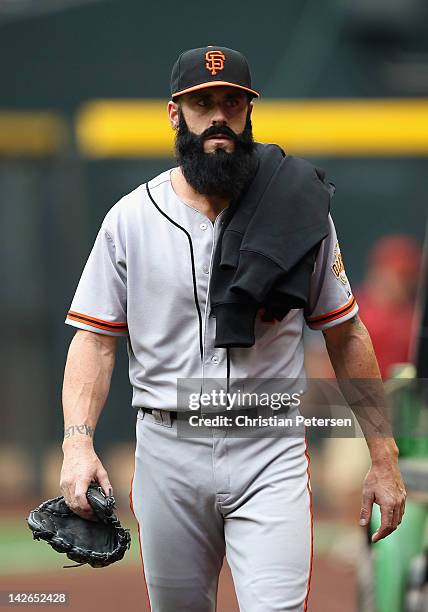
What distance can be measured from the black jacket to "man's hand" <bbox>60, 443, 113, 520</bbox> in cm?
52

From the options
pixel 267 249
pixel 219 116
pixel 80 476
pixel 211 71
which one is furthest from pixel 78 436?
pixel 211 71

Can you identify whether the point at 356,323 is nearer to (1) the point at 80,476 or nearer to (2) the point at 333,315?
(2) the point at 333,315

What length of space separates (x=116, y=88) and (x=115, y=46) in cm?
58

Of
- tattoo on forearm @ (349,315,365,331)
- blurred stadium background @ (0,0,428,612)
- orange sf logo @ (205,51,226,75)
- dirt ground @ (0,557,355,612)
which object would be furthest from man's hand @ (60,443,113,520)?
blurred stadium background @ (0,0,428,612)

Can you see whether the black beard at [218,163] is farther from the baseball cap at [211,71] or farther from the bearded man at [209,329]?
the baseball cap at [211,71]

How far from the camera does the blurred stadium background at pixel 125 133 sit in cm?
1262

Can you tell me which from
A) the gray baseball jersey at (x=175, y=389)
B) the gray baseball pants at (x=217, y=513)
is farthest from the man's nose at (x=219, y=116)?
the gray baseball pants at (x=217, y=513)

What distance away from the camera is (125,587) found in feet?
28.1

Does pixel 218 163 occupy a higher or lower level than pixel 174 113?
lower

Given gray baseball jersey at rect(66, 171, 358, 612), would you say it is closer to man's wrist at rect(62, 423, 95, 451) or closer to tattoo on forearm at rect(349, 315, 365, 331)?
tattoo on forearm at rect(349, 315, 365, 331)

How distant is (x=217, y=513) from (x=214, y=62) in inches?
55.0

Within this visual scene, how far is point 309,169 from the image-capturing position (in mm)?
4371

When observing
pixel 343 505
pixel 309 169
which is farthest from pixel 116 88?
pixel 309 169

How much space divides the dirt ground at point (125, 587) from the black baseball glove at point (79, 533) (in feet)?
10.1
